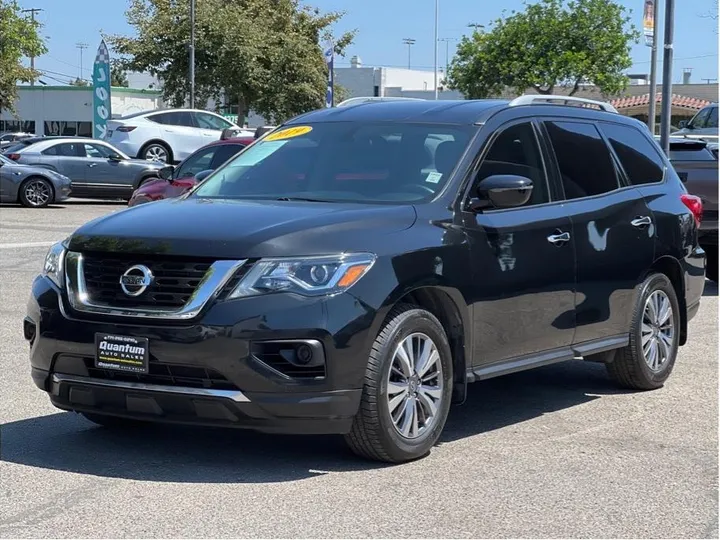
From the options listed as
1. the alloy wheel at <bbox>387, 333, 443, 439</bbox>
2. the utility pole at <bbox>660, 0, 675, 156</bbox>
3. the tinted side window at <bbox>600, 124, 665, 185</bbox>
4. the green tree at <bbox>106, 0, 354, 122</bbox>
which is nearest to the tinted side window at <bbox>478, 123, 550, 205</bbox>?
the tinted side window at <bbox>600, 124, 665, 185</bbox>

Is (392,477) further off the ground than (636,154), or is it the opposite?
(636,154)

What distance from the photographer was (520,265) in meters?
6.87

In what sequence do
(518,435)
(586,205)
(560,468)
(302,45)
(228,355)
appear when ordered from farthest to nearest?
(302,45) → (586,205) → (518,435) → (560,468) → (228,355)

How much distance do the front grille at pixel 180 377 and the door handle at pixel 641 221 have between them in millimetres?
3350

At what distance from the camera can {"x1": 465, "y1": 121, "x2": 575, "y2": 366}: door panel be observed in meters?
6.64

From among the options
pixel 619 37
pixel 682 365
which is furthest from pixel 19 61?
pixel 682 365

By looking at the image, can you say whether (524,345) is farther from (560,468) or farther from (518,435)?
(560,468)

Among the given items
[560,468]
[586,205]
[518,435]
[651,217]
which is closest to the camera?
[560,468]

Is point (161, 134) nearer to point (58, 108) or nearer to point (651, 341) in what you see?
point (651, 341)

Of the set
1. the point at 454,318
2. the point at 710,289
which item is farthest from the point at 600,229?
the point at 710,289

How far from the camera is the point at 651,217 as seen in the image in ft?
26.8

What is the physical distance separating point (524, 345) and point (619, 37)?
5089 centimetres

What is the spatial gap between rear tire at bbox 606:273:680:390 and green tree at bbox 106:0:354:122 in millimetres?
44685

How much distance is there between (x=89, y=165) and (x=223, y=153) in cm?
1210
